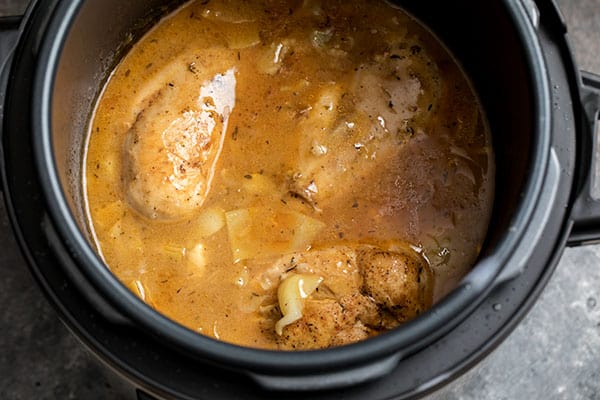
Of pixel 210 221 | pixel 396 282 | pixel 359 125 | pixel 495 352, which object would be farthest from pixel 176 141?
pixel 495 352

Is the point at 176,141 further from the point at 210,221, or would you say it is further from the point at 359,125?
the point at 359,125

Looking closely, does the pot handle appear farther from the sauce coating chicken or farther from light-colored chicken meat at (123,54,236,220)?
light-colored chicken meat at (123,54,236,220)

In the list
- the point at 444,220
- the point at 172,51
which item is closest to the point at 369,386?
the point at 444,220

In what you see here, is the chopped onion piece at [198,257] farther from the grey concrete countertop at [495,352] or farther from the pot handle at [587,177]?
the pot handle at [587,177]

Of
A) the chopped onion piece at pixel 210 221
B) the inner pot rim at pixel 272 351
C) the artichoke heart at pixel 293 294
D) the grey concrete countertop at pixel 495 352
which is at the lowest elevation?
the grey concrete countertop at pixel 495 352

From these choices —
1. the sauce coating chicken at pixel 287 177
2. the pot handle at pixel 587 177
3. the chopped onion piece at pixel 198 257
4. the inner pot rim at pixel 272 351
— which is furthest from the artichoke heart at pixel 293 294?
the pot handle at pixel 587 177

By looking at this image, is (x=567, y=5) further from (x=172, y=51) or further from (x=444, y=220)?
(x=172, y=51)

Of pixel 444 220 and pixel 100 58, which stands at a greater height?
pixel 100 58
